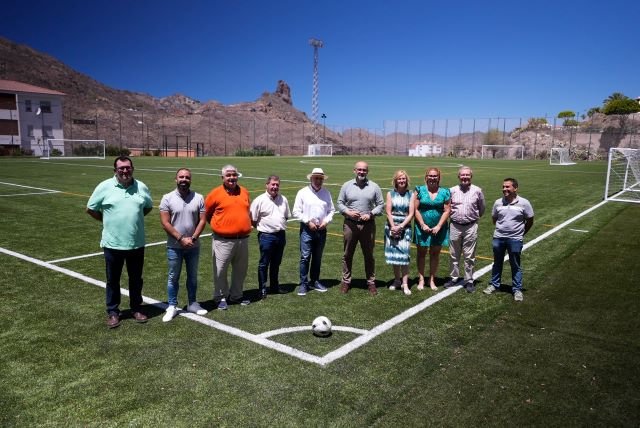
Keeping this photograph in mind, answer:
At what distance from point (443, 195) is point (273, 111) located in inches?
6209

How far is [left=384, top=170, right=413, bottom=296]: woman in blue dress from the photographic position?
23.6 feet

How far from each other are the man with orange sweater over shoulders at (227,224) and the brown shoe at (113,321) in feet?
4.19

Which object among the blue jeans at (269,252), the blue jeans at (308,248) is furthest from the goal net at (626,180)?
the blue jeans at (269,252)

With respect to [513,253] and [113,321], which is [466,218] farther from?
[113,321]

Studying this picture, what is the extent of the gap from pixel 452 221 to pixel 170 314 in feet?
14.3

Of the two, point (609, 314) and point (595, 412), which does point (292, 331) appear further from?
point (609, 314)

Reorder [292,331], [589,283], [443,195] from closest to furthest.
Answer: [292,331], [443,195], [589,283]

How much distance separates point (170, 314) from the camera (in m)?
6.16

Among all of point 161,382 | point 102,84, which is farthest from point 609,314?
point 102,84

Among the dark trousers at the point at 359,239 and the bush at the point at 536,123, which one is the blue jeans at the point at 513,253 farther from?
the bush at the point at 536,123

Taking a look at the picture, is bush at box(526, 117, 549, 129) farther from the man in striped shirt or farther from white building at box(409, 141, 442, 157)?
the man in striped shirt

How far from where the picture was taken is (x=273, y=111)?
527ft

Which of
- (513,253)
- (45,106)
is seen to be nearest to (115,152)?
(45,106)

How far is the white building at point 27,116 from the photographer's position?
198 feet
